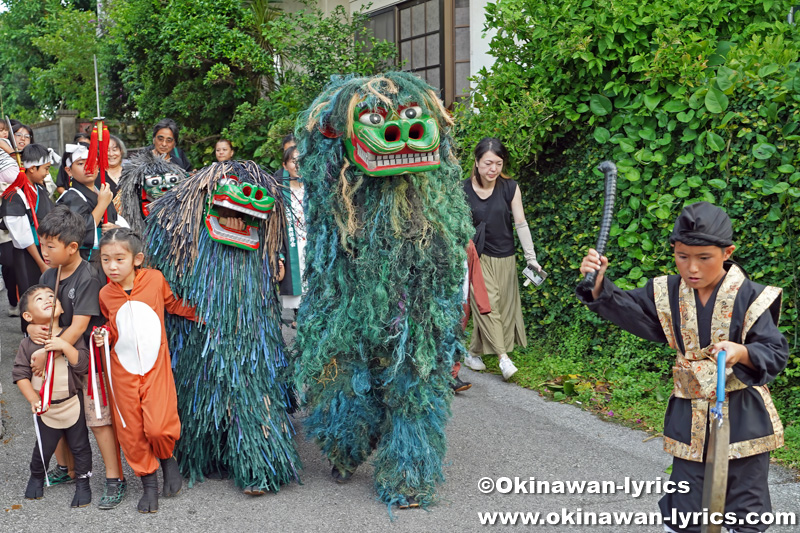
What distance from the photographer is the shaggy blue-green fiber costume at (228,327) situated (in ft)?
13.0

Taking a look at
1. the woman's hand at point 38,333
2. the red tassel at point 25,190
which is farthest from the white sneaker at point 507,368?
the red tassel at point 25,190

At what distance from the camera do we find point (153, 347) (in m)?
3.82

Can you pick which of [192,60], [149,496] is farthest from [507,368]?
[192,60]

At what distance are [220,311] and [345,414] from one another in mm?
822

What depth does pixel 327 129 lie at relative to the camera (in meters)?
3.85

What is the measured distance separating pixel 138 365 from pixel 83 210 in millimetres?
1793

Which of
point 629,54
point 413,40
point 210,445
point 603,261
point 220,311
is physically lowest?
point 210,445

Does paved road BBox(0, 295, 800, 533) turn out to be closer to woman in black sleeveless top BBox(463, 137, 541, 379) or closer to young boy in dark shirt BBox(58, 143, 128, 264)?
woman in black sleeveless top BBox(463, 137, 541, 379)

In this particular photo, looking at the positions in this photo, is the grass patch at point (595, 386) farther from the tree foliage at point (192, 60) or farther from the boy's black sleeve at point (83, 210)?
the tree foliage at point (192, 60)

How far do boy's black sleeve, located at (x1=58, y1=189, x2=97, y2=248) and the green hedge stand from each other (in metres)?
3.09

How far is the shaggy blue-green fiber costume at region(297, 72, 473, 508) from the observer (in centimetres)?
373

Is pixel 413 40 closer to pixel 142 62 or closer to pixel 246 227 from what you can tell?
pixel 142 62

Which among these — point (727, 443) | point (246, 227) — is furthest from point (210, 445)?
point (727, 443)

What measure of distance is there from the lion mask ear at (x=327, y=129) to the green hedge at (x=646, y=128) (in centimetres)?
236
